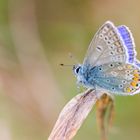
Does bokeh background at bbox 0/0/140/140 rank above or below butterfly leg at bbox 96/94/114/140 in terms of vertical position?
below

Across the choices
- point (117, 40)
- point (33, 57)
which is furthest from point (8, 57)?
point (117, 40)

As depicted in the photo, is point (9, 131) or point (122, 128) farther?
point (122, 128)

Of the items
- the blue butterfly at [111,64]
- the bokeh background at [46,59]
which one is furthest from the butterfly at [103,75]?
the bokeh background at [46,59]

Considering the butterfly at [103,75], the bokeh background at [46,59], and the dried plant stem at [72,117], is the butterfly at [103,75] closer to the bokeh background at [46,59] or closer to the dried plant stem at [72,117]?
the dried plant stem at [72,117]

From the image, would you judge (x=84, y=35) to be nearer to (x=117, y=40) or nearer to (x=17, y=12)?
(x=17, y=12)

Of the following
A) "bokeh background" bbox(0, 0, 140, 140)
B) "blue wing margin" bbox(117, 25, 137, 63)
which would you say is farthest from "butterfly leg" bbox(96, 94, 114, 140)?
"bokeh background" bbox(0, 0, 140, 140)

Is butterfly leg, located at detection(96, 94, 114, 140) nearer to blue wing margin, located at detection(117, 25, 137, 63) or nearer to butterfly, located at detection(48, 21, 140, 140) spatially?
butterfly, located at detection(48, 21, 140, 140)
